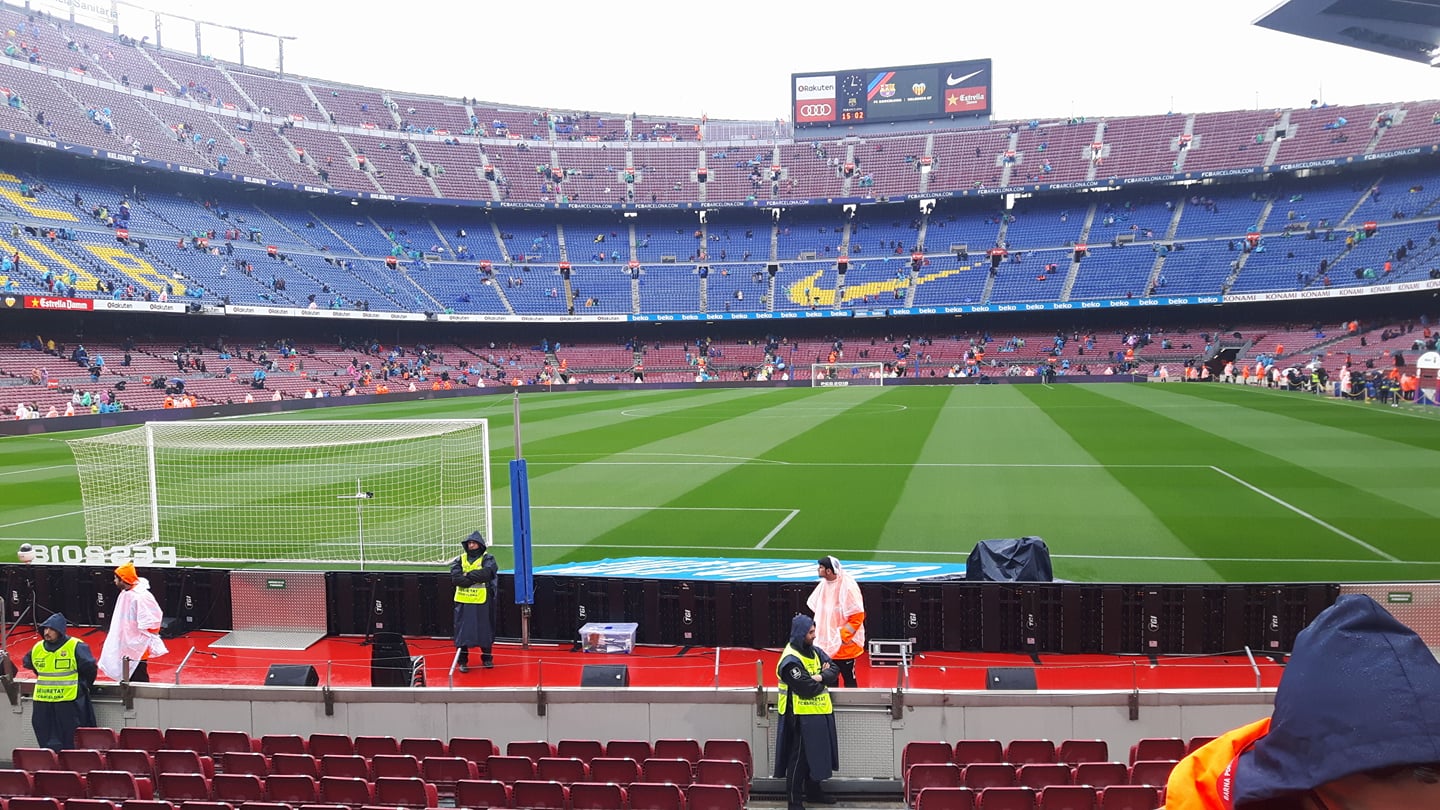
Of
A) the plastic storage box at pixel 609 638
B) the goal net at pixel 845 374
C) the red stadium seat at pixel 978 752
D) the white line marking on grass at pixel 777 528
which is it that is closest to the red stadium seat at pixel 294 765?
the plastic storage box at pixel 609 638

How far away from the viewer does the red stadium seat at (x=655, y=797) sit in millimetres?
6180

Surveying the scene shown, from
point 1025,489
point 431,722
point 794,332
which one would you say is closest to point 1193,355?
point 794,332

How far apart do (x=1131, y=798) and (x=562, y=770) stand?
4.14 metres

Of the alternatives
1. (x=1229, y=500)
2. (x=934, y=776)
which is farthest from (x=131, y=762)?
(x=1229, y=500)

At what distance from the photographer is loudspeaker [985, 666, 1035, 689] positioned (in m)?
8.38

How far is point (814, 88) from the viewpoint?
85.2m

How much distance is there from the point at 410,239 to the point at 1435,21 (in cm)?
6957

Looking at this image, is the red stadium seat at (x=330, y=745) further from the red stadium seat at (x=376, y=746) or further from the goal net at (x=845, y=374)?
the goal net at (x=845, y=374)

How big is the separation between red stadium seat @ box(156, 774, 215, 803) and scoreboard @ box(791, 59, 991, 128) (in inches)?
3382

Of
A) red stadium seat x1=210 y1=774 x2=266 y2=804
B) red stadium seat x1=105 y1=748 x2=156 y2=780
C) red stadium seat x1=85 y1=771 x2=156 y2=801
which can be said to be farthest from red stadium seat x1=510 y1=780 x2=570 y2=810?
red stadium seat x1=105 y1=748 x2=156 y2=780

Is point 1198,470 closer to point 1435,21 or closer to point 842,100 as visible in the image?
point 1435,21

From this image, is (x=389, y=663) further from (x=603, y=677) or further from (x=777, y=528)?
(x=777, y=528)

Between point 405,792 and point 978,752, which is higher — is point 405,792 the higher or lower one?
the higher one

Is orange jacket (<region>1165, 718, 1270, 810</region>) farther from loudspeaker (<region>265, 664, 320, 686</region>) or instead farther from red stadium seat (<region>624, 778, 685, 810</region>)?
loudspeaker (<region>265, 664, 320, 686</region>)
